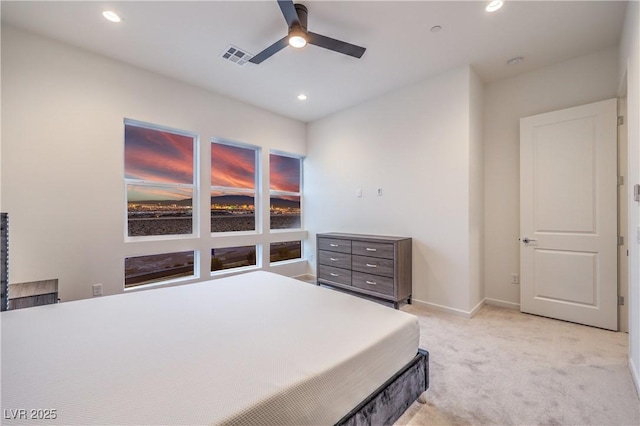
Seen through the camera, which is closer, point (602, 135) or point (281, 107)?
point (602, 135)

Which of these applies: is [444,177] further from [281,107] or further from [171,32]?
[171,32]

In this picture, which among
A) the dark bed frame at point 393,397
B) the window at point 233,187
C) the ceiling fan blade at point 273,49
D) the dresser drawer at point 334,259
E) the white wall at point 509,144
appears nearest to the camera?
the dark bed frame at point 393,397

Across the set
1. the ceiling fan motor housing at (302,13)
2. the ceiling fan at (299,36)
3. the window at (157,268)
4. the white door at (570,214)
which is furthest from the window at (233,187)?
the white door at (570,214)

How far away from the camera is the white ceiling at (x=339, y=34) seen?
7.29 feet

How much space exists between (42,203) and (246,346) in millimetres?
2811

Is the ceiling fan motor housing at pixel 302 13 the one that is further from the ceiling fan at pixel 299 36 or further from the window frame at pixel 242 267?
the window frame at pixel 242 267

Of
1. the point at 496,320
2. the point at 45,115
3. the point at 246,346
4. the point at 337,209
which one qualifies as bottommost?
the point at 496,320

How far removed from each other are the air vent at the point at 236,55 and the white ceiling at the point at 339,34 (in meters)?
0.07

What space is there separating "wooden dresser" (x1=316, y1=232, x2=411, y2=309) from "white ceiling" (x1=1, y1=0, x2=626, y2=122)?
214cm

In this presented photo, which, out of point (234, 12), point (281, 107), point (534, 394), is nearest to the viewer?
point (534, 394)

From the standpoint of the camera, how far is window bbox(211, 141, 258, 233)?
400 centimetres

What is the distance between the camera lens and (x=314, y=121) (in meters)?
4.88

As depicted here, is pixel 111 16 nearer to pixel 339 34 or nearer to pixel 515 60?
pixel 339 34

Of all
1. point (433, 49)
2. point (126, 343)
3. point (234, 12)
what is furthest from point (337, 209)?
point (126, 343)
